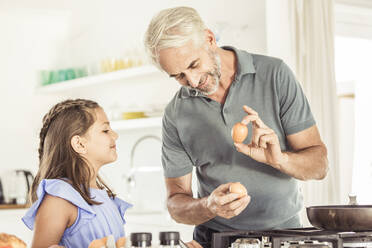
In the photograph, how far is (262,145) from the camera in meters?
1.84

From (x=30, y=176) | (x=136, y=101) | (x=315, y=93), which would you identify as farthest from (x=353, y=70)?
(x=30, y=176)

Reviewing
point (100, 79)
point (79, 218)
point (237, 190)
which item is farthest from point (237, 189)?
point (100, 79)

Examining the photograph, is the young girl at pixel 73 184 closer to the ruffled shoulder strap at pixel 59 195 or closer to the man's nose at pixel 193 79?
the ruffled shoulder strap at pixel 59 195

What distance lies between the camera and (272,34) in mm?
3885

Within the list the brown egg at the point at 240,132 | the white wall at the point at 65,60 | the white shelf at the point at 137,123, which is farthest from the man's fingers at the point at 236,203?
the white wall at the point at 65,60

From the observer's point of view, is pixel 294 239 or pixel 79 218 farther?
pixel 79 218

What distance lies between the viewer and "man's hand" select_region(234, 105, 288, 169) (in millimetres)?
1824

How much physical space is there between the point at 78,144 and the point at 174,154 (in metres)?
0.40

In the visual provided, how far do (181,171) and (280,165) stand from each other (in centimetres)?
52

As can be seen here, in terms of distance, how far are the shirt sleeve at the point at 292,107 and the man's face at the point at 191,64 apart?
0.87ft

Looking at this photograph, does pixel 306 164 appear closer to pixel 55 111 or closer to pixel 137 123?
pixel 55 111

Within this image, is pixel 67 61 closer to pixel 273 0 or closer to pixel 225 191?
pixel 273 0

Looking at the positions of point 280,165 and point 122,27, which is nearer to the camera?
point 280,165

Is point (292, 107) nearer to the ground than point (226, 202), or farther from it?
farther from it
